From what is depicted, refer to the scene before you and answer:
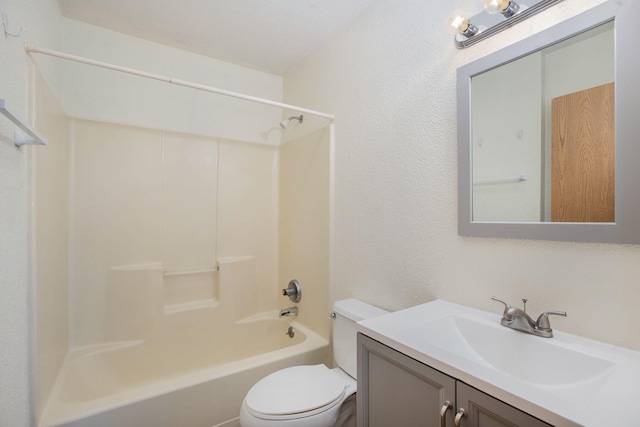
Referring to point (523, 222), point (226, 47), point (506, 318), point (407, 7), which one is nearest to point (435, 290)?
point (506, 318)

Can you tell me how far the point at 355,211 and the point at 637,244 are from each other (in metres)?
1.15

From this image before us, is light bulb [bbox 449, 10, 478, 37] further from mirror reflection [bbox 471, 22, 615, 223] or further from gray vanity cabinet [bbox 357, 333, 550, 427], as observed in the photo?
gray vanity cabinet [bbox 357, 333, 550, 427]

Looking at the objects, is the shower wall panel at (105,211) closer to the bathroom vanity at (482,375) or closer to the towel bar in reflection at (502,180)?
the bathroom vanity at (482,375)

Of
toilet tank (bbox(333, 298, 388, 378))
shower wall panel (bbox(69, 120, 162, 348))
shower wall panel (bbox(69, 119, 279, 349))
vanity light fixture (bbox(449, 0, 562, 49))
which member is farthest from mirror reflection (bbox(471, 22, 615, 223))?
shower wall panel (bbox(69, 120, 162, 348))

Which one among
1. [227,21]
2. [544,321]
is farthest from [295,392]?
[227,21]

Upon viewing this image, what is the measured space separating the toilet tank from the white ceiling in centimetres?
168

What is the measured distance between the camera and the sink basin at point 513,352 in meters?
→ 0.77

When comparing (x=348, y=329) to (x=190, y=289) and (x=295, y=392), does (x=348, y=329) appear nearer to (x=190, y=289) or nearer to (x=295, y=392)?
(x=295, y=392)

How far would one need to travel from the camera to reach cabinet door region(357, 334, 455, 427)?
2.48 feet

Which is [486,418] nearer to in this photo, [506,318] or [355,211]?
[506,318]

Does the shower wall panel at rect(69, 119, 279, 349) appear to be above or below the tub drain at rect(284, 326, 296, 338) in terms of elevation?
above

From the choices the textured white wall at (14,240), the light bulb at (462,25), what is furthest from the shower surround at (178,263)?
the light bulb at (462,25)

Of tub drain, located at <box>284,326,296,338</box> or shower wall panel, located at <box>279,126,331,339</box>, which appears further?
tub drain, located at <box>284,326,296,338</box>

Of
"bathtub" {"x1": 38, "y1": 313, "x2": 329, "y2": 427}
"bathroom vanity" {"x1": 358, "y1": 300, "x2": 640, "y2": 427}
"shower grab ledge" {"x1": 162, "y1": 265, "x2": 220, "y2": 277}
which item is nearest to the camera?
"bathroom vanity" {"x1": 358, "y1": 300, "x2": 640, "y2": 427}
